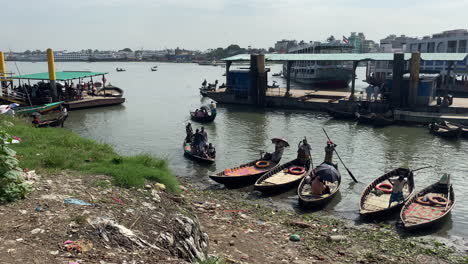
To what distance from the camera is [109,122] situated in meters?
33.3

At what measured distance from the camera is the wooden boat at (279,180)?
594 inches

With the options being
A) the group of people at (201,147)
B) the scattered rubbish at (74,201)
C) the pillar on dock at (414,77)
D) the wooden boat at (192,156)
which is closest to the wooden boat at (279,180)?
the wooden boat at (192,156)

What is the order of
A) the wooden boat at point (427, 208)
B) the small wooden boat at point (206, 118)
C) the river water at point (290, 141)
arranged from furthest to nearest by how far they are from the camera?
1. the small wooden boat at point (206, 118)
2. the river water at point (290, 141)
3. the wooden boat at point (427, 208)

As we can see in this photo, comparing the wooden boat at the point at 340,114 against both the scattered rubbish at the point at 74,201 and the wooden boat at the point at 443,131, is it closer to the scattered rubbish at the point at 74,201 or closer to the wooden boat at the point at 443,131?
the wooden boat at the point at 443,131

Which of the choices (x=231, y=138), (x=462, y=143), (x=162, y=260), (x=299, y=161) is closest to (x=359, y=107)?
(x=462, y=143)

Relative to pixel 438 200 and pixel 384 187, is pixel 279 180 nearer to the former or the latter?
pixel 384 187

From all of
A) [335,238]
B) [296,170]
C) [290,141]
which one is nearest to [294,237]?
[335,238]

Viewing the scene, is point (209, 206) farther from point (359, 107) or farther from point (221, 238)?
point (359, 107)

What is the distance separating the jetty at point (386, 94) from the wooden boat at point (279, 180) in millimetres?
18067

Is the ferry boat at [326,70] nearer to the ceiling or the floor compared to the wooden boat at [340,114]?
nearer to the ceiling

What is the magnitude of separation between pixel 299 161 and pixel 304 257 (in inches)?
328

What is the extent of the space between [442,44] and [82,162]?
196ft

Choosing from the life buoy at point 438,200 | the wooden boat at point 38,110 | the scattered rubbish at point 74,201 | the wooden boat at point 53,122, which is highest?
the scattered rubbish at point 74,201

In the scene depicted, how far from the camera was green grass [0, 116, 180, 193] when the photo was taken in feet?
36.4
